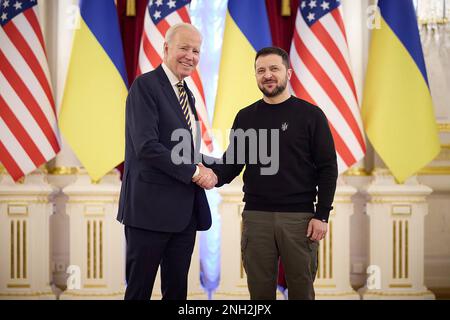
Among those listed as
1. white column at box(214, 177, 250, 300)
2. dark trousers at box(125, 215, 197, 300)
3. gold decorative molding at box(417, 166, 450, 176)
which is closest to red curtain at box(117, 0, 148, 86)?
white column at box(214, 177, 250, 300)

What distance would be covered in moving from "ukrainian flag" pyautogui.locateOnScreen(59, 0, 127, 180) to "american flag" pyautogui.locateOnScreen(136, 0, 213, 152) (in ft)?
0.78

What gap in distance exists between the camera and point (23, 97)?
12.8ft

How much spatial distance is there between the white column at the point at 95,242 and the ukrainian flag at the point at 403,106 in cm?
211

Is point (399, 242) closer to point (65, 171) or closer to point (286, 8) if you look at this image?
point (286, 8)

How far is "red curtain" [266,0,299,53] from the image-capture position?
413 cm

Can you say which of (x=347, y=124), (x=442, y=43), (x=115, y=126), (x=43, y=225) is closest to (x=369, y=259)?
(x=347, y=124)

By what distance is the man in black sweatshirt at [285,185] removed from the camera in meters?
2.44

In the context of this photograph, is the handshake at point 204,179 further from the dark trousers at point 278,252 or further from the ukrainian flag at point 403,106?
the ukrainian flag at point 403,106

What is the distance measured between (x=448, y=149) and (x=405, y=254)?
3.30 ft

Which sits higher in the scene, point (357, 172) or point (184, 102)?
point (184, 102)

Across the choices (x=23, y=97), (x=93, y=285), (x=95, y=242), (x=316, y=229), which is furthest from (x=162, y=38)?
(x=316, y=229)

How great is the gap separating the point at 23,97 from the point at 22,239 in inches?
42.9

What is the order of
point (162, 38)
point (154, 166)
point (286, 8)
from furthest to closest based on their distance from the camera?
point (286, 8)
point (162, 38)
point (154, 166)

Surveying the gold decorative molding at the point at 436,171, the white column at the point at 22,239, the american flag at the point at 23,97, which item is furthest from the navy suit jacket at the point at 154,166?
the gold decorative molding at the point at 436,171
